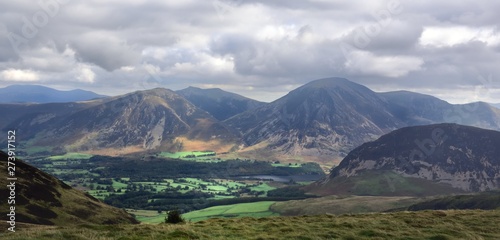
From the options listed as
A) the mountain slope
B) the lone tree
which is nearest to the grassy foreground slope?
the lone tree

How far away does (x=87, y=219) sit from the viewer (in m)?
128

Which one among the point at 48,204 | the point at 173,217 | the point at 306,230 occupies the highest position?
the point at 306,230

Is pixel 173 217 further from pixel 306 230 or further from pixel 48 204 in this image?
pixel 48 204

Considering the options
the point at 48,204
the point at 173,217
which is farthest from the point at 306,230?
the point at 48,204

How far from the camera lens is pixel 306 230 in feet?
153

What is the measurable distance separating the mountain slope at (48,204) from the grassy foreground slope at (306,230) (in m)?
74.0

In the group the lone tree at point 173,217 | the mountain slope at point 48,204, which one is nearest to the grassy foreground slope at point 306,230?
the lone tree at point 173,217

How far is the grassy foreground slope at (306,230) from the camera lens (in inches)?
1533

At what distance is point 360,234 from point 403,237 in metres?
4.63

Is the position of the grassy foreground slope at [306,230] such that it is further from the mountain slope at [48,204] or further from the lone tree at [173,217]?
the mountain slope at [48,204]

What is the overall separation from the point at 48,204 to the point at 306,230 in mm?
107506

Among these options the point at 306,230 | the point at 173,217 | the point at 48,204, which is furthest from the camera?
the point at 48,204

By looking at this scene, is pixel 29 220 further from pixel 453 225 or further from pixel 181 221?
pixel 453 225

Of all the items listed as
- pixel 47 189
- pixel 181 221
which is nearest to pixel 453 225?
pixel 181 221
